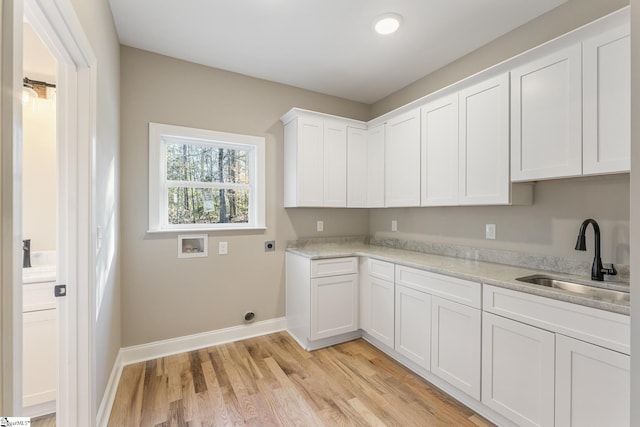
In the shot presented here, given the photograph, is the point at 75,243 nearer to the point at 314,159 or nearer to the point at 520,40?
the point at 314,159

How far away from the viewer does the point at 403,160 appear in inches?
113

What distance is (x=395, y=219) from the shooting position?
3377 millimetres

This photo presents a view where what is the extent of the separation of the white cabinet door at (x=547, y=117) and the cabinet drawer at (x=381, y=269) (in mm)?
1197

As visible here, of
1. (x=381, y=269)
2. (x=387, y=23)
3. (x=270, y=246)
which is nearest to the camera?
(x=387, y=23)

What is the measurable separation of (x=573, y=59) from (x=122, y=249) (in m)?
3.55

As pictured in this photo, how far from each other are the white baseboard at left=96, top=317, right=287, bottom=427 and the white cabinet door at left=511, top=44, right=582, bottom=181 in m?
2.71

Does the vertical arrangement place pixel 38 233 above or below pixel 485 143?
below

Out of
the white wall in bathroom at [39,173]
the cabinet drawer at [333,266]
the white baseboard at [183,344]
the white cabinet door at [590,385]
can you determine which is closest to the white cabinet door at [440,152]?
the cabinet drawer at [333,266]

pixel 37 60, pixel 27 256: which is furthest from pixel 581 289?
pixel 37 60

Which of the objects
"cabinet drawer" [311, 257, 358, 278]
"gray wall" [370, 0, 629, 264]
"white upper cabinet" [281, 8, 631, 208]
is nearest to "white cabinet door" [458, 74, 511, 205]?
"white upper cabinet" [281, 8, 631, 208]

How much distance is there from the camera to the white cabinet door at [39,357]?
5.69ft

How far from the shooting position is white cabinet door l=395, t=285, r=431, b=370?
2203 mm

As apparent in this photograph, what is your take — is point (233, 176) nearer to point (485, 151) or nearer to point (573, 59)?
point (485, 151)

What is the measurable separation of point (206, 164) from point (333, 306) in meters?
1.95
